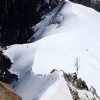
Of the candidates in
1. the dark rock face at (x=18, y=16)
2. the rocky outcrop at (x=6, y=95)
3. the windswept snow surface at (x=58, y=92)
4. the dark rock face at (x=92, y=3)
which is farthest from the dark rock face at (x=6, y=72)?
the dark rock face at (x=92, y=3)

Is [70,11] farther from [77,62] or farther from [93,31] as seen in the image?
[77,62]

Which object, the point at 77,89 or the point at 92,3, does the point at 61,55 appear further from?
the point at 92,3

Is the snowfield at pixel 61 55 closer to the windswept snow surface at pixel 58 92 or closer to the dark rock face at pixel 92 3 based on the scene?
the windswept snow surface at pixel 58 92

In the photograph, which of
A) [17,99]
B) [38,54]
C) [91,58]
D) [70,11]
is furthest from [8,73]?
[70,11]

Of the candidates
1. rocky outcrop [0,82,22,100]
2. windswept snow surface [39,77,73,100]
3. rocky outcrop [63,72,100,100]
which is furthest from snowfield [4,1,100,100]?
rocky outcrop [0,82,22,100]

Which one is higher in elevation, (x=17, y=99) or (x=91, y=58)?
(x=17, y=99)
